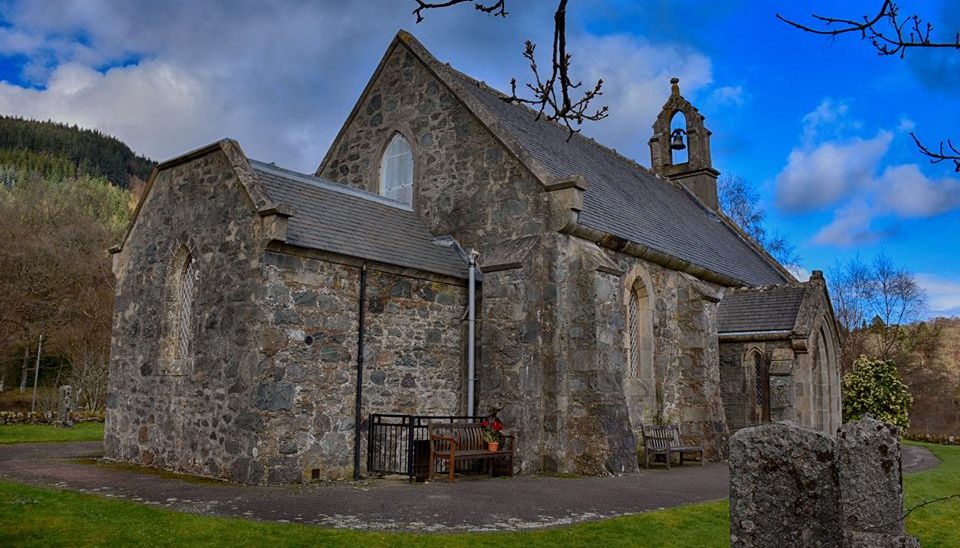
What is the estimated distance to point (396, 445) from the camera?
46.4 feet

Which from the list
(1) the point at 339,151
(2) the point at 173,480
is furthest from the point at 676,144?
(2) the point at 173,480

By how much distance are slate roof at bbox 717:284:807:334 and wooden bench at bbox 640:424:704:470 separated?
4418mm

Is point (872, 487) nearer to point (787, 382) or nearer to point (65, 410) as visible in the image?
point (787, 382)

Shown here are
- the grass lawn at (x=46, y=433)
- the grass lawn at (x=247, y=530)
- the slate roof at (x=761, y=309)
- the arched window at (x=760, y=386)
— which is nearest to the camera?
the grass lawn at (x=247, y=530)

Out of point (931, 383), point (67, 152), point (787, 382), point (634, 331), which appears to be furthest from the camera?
point (67, 152)

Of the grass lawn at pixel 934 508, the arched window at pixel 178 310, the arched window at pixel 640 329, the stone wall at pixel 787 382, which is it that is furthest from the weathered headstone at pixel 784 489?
the stone wall at pixel 787 382

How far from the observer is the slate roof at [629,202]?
60.2 ft

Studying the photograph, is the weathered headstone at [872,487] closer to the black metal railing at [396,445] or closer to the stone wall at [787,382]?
the black metal railing at [396,445]

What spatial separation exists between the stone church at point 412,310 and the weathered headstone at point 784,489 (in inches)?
370

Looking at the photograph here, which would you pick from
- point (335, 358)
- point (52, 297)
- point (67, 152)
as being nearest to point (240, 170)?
point (335, 358)

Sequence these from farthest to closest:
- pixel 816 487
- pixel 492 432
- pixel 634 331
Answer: pixel 634 331, pixel 492 432, pixel 816 487

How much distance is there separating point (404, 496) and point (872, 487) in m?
7.53

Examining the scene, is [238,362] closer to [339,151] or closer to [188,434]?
[188,434]

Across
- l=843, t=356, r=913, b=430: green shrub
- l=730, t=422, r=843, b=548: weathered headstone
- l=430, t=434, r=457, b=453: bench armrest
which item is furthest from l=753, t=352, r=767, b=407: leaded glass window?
l=730, t=422, r=843, b=548: weathered headstone
